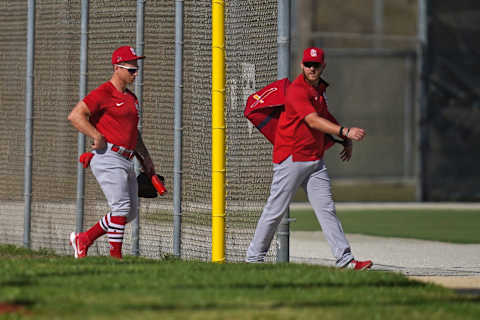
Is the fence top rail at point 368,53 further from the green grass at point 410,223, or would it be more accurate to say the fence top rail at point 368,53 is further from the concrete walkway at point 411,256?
the concrete walkway at point 411,256

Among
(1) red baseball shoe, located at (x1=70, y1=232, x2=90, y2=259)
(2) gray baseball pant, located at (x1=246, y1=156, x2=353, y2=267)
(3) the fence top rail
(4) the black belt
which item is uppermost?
(3) the fence top rail

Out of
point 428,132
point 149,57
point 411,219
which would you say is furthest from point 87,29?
point 428,132

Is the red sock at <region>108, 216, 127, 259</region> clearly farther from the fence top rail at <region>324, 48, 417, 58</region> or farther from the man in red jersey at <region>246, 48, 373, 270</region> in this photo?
the fence top rail at <region>324, 48, 417, 58</region>

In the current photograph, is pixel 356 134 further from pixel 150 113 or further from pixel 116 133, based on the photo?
pixel 150 113

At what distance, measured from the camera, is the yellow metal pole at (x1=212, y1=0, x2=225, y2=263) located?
1066 cm

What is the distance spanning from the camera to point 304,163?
968cm

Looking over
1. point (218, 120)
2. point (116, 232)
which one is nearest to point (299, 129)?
point (218, 120)

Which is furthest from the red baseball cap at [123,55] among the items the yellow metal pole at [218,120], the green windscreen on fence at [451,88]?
the green windscreen on fence at [451,88]

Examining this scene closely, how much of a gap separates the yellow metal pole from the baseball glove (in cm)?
61

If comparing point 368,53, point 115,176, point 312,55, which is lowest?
point 115,176

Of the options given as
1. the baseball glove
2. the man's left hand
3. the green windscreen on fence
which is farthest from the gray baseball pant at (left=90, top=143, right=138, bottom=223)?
the green windscreen on fence

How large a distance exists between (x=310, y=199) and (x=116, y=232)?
1.79 m

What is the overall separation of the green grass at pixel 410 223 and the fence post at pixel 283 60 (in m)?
6.11

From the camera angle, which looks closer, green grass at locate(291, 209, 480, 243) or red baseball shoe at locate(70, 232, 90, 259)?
red baseball shoe at locate(70, 232, 90, 259)
